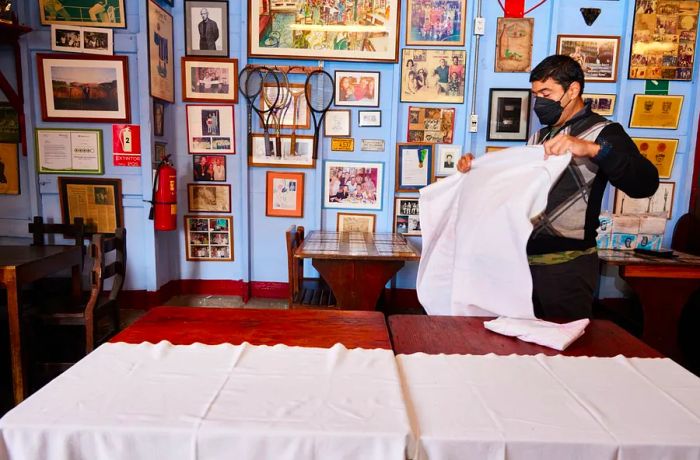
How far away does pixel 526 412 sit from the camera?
3.16 feet

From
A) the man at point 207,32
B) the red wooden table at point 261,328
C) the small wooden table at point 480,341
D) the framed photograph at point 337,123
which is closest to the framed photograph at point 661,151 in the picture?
the framed photograph at point 337,123

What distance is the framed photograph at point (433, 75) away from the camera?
425cm

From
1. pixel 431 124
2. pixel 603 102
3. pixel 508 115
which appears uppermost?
pixel 603 102

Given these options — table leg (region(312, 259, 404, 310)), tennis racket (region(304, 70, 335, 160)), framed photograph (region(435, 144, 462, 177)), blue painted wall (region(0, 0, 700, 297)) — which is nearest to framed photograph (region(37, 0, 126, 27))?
→ blue painted wall (region(0, 0, 700, 297))

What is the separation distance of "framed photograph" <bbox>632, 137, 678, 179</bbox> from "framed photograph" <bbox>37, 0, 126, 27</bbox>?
196 inches

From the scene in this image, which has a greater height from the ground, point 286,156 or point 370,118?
point 370,118

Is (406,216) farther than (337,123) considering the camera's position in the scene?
Yes

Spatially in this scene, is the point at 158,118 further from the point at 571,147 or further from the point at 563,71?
the point at 571,147

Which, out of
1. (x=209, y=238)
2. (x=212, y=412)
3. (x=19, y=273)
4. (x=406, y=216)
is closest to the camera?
(x=212, y=412)

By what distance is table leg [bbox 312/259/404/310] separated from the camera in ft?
9.98

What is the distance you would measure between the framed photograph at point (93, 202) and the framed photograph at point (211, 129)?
845mm

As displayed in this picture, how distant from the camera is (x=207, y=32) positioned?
4289 mm

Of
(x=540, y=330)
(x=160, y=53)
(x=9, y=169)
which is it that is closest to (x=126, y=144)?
(x=160, y=53)

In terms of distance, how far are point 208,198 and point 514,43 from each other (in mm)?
3407
